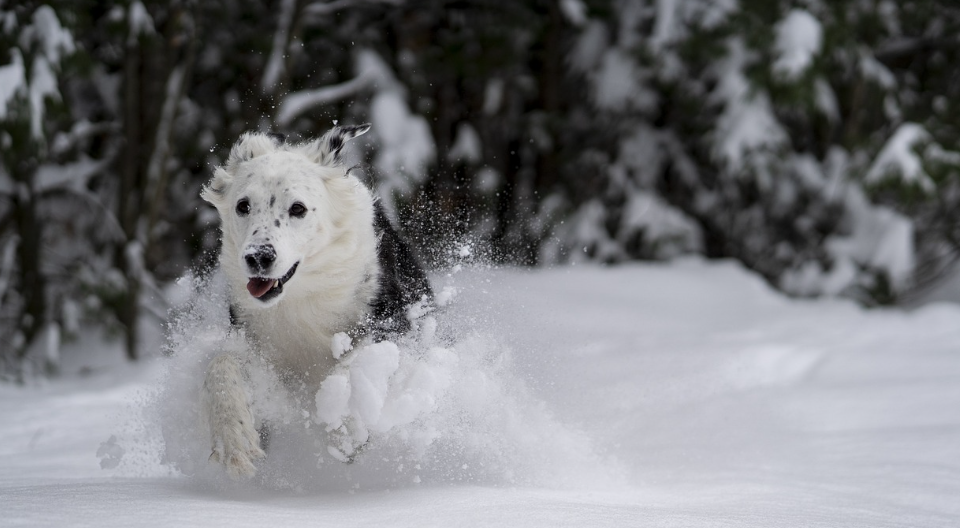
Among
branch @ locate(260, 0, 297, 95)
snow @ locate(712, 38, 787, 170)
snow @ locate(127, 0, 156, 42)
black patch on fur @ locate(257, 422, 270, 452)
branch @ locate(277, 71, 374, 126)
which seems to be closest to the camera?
black patch on fur @ locate(257, 422, 270, 452)

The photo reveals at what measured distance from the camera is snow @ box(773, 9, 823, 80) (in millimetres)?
9750

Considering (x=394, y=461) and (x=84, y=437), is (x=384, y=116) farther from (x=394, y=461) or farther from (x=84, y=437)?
(x=394, y=461)

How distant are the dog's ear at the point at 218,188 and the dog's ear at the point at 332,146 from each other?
0.32 meters

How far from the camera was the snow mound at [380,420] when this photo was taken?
10.1ft

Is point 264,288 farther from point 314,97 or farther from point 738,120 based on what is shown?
point 738,120

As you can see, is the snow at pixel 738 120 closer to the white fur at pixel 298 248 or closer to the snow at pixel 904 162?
the snow at pixel 904 162

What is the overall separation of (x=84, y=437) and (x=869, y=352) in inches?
195

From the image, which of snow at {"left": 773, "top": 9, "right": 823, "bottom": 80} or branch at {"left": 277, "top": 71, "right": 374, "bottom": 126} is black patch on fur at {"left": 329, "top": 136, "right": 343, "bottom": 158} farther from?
snow at {"left": 773, "top": 9, "right": 823, "bottom": 80}

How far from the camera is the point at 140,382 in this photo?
6.71 metres

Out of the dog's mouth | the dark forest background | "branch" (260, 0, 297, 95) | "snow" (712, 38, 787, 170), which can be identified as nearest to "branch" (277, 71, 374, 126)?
the dark forest background

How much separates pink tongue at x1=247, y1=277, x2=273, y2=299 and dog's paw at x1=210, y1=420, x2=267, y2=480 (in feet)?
1.43

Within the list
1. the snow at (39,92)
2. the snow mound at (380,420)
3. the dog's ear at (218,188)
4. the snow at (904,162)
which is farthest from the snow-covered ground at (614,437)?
the snow at (904,162)

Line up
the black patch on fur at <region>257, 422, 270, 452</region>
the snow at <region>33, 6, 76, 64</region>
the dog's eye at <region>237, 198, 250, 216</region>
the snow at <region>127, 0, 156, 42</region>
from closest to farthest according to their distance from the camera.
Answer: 1. the black patch on fur at <region>257, 422, 270, 452</region>
2. the dog's eye at <region>237, 198, 250, 216</region>
3. the snow at <region>33, 6, 76, 64</region>
4. the snow at <region>127, 0, 156, 42</region>

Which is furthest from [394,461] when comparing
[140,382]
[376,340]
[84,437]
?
[140,382]
